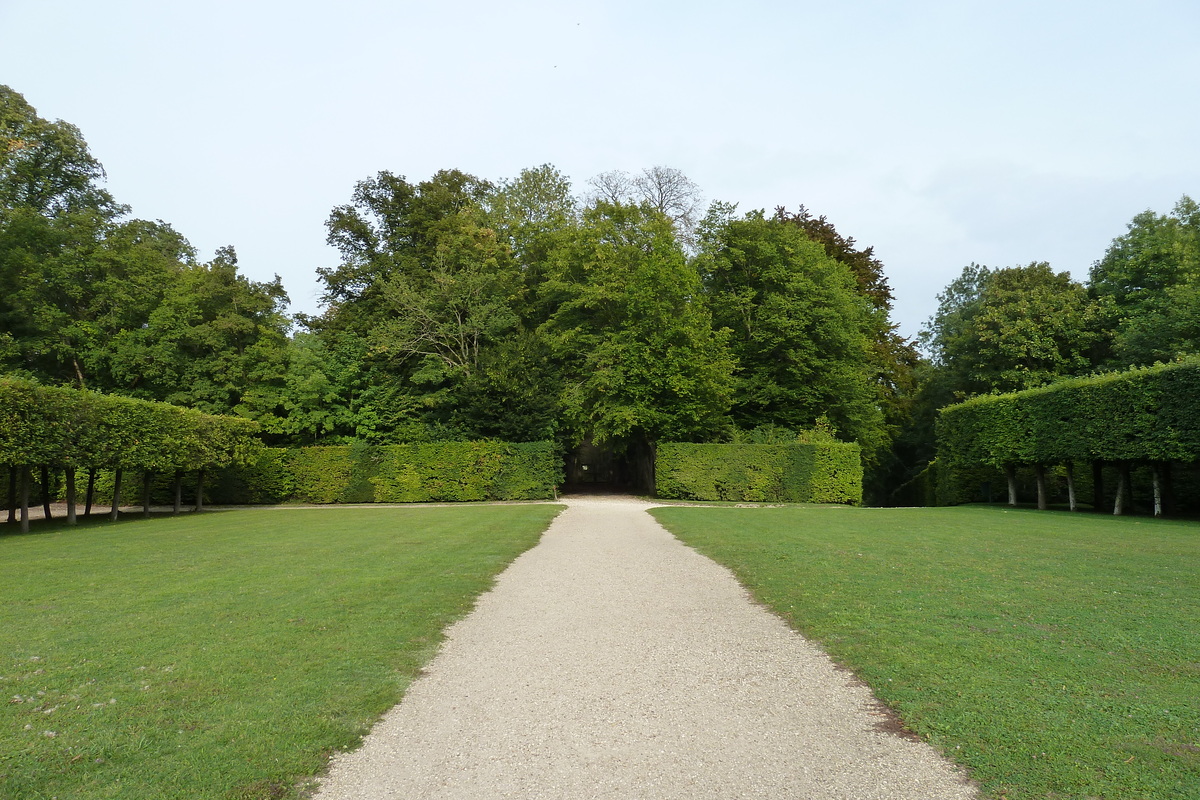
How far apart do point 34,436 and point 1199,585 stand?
89.2 ft

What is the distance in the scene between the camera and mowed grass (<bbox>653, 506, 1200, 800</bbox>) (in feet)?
13.7

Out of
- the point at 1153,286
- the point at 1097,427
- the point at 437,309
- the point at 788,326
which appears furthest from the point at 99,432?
the point at 1153,286

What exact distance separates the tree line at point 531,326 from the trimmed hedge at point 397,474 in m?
1.76

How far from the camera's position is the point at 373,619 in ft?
26.8

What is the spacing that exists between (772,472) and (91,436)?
27167 millimetres

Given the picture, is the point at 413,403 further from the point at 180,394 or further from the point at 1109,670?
the point at 1109,670

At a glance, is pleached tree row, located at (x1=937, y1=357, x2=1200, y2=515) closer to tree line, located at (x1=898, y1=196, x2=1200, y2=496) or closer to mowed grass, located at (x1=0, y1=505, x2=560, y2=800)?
tree line, located at (x1=898, y1=196, x2=1200, y2=496)

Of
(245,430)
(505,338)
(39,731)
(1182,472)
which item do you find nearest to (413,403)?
(505,338)

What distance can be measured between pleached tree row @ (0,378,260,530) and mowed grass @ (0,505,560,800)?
7.07 metres

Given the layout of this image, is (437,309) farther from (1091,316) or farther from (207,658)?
(1091,316)

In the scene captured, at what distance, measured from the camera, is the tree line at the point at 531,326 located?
34.5 meters

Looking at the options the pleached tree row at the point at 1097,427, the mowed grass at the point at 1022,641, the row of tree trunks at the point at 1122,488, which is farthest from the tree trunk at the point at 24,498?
the row of tree trunks at the point at 1122,488

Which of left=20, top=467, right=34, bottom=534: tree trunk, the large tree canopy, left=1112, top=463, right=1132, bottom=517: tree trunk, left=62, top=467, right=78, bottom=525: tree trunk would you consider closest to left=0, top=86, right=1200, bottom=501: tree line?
the large tree canopy

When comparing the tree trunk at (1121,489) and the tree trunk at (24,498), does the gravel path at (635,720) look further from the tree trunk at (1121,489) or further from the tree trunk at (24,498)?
the tree trunk at (1121,489)
